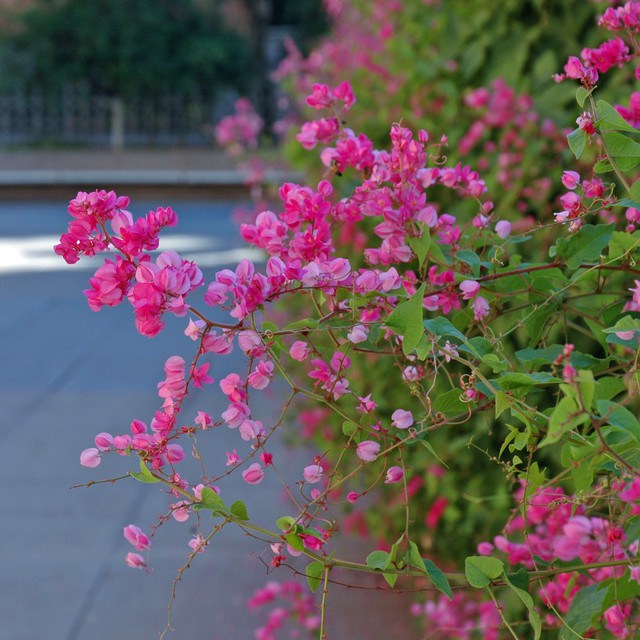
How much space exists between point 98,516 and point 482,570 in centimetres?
307

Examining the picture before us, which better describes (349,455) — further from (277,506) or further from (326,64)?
(326,64)

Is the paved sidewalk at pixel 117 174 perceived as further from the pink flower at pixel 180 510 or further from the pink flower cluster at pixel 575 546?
the pink flower at pixel 180 510

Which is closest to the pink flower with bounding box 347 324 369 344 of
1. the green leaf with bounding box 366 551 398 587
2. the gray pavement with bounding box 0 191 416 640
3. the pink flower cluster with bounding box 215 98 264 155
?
the green leaf with bounding box 366 551 398 587

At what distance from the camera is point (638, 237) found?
1.04 m

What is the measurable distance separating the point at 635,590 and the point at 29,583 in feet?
9.02

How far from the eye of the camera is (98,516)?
380 cm

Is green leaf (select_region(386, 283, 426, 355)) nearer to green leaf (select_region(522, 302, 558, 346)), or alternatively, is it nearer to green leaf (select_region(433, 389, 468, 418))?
green leaf (select_region(433, 389, 468, 418))

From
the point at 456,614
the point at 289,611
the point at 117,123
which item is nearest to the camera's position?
the point at 456,614

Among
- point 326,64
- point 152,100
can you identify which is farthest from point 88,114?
point 326,64

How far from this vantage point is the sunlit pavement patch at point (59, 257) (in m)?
8.37

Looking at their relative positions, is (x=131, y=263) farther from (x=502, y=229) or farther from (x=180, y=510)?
(x=502, y=229)

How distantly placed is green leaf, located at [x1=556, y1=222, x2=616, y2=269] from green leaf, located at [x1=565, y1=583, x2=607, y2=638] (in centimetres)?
35

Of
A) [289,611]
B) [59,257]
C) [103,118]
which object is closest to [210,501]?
[289,611]

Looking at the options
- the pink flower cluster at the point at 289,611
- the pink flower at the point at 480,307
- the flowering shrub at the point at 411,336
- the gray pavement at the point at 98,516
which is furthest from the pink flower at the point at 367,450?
the gray pavement at the point at 98,516
